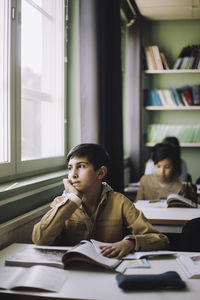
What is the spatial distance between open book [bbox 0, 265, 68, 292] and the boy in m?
0.37

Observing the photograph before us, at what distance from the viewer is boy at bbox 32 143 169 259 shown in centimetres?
197

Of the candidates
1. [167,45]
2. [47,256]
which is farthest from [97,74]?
[167,45]

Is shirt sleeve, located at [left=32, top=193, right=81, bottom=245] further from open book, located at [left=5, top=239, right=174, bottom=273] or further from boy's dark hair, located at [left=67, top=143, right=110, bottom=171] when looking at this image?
boy's dark hair, located at [left=67, top=143, right=110, bottom=171]

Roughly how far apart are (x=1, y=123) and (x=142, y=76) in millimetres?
3615

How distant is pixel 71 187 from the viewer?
2041 mm

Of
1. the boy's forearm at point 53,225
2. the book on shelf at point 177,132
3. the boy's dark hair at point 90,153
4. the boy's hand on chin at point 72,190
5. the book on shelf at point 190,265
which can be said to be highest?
the book on shelf at point 177,132

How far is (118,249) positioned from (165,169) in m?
1.96

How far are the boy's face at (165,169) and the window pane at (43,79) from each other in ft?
2.88

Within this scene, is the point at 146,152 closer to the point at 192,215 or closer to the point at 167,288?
the point at 192,215

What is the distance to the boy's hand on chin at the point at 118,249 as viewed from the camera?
5.49ft

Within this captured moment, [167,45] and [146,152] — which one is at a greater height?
[167,45]

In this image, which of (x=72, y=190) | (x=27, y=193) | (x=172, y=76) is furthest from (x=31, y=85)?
(x=172, y=76)

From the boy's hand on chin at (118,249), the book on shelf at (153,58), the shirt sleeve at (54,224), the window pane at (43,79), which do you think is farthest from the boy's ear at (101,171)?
the book on shelf at (153,58)

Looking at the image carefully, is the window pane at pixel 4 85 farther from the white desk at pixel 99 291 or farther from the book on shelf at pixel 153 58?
the book on shelf at pixel 153 58
